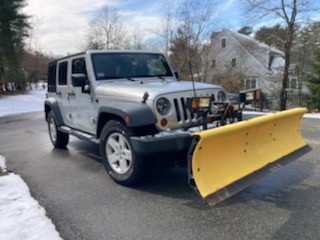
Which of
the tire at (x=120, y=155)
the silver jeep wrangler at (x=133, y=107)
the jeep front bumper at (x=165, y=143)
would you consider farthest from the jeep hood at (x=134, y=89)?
the jeep front bumper at (x=165, y=143)

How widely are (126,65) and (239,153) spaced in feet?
8.51

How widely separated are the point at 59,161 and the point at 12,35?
21198mm

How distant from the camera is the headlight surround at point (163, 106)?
3842 mm

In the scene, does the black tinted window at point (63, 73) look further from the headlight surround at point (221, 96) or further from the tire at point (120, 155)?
the headlight surround at point (221, 96)

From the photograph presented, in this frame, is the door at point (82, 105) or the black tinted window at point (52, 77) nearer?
the door at point (82, 105)

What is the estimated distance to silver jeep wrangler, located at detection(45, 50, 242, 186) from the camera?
11.9 feet

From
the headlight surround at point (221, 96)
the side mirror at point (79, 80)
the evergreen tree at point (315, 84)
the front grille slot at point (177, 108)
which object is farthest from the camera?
the evergreen tree at point (315, 84)

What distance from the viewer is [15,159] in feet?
19.9

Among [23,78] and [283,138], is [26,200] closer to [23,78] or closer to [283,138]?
[283,138]

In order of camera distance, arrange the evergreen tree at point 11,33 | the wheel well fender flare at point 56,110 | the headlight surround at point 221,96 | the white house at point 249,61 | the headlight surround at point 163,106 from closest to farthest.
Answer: the headlight surround at point 163,106 → the headlight surround at point 221,96 → the wheel well fender flare at point 56,110 → the evergreen tree at point 11,33 → the white house at point 249,61

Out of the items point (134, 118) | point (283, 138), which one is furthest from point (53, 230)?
point (283, 138)

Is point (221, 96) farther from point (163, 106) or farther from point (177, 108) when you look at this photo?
point (163, 106)

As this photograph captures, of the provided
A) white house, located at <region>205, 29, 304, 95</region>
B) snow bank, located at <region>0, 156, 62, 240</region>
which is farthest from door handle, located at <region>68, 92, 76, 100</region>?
white house, located at <region>205, 29, 304, 95</region>

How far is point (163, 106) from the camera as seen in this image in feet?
12.8
